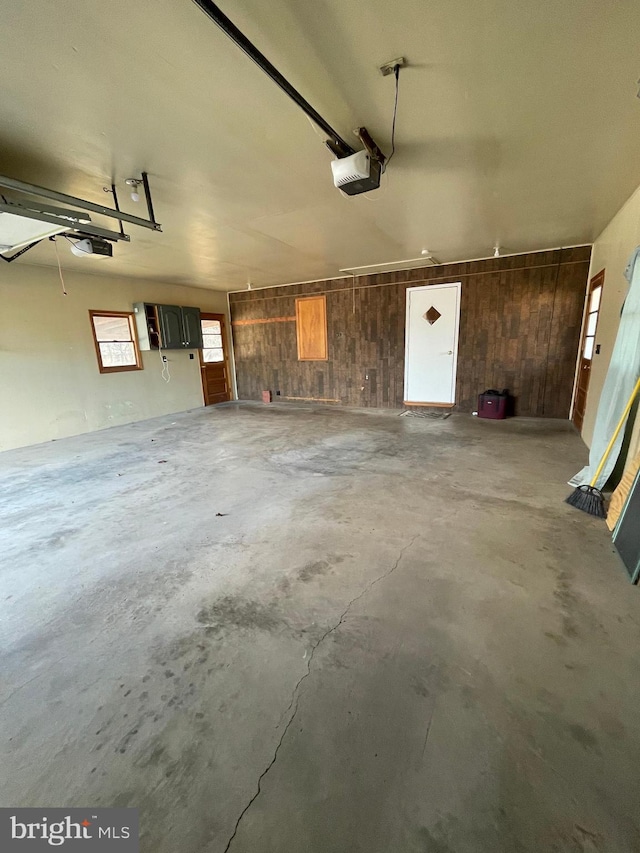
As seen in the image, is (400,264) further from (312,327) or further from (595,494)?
(595,494)

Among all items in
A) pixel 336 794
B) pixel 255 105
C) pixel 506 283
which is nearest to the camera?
pixel 336 794

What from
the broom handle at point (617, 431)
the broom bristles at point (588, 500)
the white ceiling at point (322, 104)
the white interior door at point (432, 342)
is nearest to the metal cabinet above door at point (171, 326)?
the white ceiling at point (322, 104)

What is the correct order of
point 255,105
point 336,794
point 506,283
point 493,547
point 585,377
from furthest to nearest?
1. point 506,283
2. point 585,377
3. point 493,547
4. point 255,105
5. point 336,794

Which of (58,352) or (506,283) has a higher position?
(506,283)

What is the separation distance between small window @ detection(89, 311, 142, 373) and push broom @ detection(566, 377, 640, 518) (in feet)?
24.1

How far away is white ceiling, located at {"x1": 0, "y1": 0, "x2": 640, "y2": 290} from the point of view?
1.51 meters

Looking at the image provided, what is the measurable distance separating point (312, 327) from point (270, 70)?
6.54 meters

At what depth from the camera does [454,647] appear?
5.44 feet

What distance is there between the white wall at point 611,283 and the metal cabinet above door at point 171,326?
7.28m

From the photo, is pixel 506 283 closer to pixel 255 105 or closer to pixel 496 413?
pixel 496 413

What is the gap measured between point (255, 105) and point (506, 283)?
218 inches

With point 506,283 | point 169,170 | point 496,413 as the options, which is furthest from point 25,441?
point 506,283

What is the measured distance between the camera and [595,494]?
2.92m

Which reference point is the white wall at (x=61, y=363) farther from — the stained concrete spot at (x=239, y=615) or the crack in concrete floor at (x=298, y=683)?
the crack in concrete floor at (x=298, y=683)
